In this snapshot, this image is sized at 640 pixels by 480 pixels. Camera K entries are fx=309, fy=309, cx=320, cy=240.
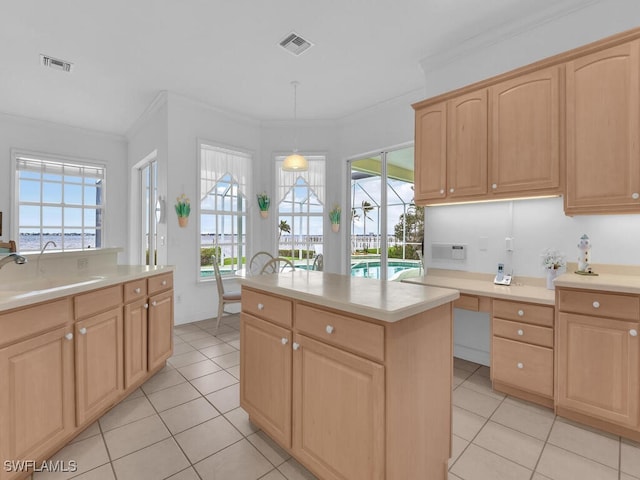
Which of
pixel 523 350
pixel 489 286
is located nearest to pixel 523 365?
A: pixel 523 350

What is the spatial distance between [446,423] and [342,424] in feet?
1.85

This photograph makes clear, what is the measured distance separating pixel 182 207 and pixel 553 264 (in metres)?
4.17

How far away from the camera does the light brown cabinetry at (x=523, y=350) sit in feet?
7.09

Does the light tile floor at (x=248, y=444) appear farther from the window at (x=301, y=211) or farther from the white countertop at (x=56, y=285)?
the window at (x=301, y=211)

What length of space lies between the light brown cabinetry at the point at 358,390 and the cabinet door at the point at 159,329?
4.29ft

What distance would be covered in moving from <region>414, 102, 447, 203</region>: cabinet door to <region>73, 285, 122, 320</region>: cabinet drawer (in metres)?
2.71

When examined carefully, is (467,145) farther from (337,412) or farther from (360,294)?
(337,412)

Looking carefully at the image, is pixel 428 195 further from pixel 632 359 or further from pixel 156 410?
pixel 156 410

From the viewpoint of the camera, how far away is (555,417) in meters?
2.12

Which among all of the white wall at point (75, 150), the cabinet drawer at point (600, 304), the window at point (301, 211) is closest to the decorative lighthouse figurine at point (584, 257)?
the cabinet drawer at point (600, 304)

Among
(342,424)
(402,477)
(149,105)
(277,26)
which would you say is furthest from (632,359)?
(149,105)

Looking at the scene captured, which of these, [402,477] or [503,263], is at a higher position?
[503,263]

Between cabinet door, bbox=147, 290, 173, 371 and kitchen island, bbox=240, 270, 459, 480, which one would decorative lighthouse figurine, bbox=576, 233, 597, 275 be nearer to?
kitchen island, bbox=240, 270, 459, 480

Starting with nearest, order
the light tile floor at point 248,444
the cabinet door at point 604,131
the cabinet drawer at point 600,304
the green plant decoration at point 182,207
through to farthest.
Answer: the light tile floor at point 248,444 → the cabinet drawer at point 600,304 → the cabinet door at point 604,131 → the green plant decoration at point 182,207
